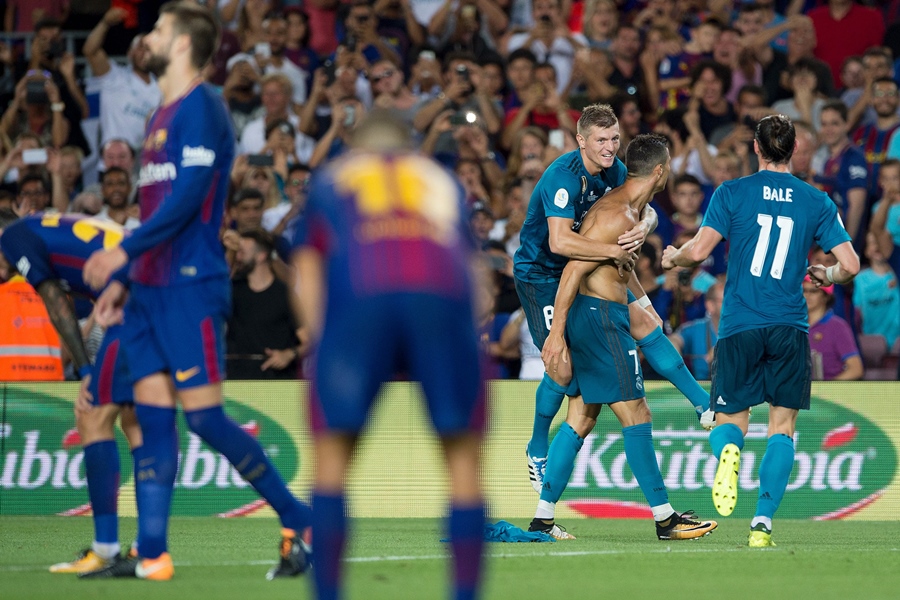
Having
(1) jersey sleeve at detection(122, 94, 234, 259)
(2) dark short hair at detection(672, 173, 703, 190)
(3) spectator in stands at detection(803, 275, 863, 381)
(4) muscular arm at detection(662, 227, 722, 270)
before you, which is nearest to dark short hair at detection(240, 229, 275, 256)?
(2) dark short hair at detection(672, 173, 703, 190)

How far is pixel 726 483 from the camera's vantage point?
7.71m

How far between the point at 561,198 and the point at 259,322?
4.44 m

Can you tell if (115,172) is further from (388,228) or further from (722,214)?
(388,228)

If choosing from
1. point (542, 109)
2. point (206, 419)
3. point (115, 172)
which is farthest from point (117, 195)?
point (206, 419)

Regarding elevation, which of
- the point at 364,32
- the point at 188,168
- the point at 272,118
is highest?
the point at 188,168

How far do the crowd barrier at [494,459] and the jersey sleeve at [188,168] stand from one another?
5.29 m

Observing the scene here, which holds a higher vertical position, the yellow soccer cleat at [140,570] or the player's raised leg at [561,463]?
the yellow soccer cleat at [140,570]

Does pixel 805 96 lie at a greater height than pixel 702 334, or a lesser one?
greater

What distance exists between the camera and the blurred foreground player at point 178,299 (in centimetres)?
608

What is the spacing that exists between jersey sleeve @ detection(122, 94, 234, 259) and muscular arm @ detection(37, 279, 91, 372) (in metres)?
1.16

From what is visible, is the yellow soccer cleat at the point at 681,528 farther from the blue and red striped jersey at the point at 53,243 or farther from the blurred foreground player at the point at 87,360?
the blue and red striped jersey at the point at 53,243

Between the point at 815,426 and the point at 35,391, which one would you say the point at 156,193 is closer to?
the point at 35,391

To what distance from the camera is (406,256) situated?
4445 mm

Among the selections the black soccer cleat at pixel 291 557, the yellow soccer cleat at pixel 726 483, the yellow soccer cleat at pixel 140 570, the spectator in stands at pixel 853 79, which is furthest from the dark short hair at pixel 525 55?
the yellow soccer cleat at pixel 140 570
